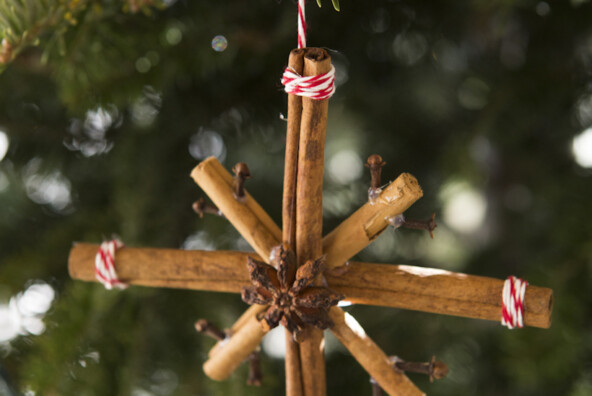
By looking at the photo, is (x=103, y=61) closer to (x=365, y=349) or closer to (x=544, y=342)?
(x=365, y=349)

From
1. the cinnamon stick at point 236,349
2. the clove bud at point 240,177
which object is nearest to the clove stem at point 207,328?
the cinnamon stick at point 236,349

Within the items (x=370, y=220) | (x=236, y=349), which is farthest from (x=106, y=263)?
(x=370, y=220)

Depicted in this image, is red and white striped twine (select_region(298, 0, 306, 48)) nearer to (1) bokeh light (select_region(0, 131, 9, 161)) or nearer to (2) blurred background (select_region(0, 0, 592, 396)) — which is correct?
(2) blurred background (select_region(0, 0, 592, 396))

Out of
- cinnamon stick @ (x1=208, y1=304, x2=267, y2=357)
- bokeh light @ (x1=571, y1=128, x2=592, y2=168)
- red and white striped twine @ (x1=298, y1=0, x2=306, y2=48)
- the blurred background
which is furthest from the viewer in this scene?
bokeh light @ (x1=571, y1=128, x2=592, y2=168)

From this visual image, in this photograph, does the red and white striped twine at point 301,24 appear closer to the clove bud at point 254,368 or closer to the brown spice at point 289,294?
the brown spice at point 289,294

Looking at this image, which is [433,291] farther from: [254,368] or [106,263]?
[106,263]

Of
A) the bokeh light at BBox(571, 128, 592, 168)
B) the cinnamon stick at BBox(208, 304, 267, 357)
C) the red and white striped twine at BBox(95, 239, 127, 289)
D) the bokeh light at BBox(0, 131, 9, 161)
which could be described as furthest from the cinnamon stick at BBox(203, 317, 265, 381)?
the bokeh light at BBox(571, 128, 592, 168)
